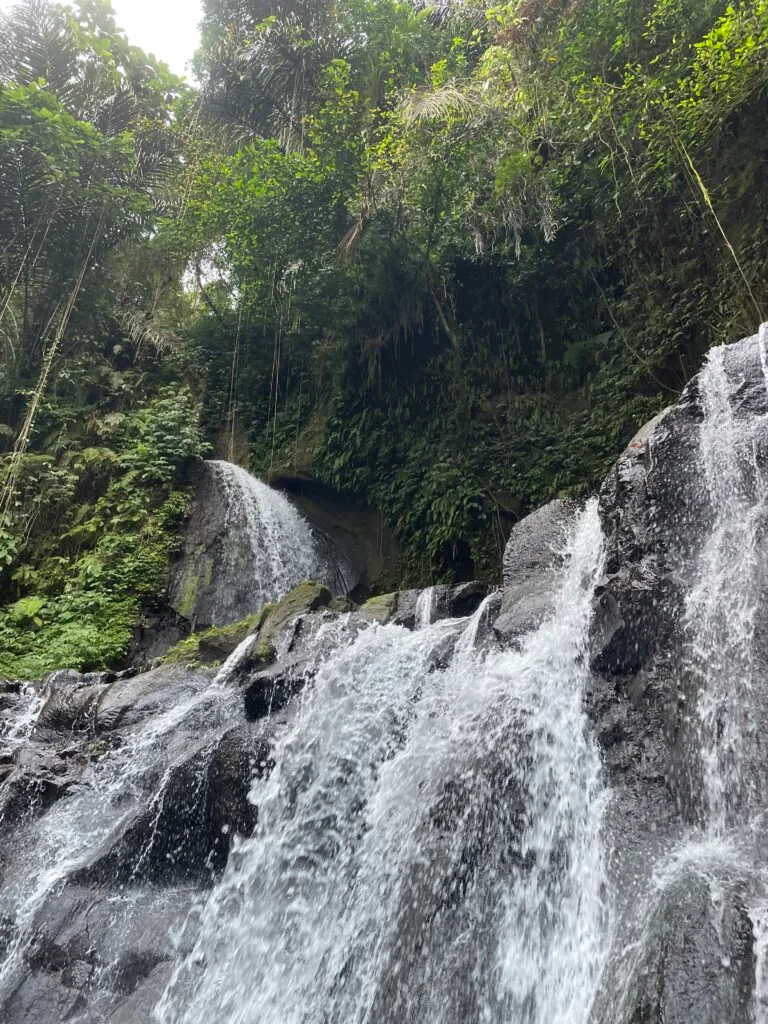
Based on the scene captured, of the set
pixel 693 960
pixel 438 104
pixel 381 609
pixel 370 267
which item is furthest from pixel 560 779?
A: pixel 370 267

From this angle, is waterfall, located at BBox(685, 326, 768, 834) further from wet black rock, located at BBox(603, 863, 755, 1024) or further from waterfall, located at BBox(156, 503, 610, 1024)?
waterfall, located at BBox(156, 503, 610, 1024)

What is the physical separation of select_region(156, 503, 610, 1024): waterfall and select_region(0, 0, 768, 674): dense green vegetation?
4.52 metres

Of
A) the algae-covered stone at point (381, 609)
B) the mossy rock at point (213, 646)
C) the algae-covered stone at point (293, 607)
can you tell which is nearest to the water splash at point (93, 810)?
the mossy rock at point (213, 646)

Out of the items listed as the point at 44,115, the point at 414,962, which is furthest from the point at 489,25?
the point at 414,962

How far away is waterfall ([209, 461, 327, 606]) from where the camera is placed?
10.1 m

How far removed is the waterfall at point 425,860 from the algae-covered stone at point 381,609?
52.1 inches

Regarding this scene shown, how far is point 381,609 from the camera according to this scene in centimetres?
725

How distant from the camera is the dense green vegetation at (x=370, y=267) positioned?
8977mm

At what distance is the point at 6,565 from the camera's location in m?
9.98

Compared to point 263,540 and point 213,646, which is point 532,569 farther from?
point 263,540

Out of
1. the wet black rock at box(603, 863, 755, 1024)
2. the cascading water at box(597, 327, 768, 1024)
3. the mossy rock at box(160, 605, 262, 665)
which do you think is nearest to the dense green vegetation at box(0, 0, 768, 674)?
the mossy rock at box(160, 605, 262, 665)

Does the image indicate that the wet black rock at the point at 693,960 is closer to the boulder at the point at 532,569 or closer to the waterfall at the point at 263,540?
the boulder at the point at 532,569

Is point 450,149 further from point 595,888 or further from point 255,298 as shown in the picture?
point 595,888

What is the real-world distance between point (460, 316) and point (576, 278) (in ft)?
6.49
